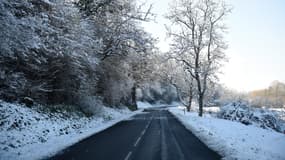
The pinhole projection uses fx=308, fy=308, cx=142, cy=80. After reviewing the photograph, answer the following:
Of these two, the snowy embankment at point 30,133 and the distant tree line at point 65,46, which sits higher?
the distant tree line at point 65,46

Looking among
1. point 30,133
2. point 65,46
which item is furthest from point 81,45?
point 30,133

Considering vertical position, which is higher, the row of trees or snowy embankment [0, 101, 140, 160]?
the row of trees

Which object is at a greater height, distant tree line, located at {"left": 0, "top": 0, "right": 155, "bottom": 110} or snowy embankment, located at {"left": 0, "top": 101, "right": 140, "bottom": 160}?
distant tree line, located at {"left": 0, "top": 0, "right": 155, "bottom": 110}

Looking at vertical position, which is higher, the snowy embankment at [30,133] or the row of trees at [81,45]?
the row of trees at [81,45]

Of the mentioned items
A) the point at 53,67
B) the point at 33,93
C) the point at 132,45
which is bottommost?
the point at 33,93

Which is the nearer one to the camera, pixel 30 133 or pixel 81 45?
pixel 30 133

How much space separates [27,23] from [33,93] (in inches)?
337

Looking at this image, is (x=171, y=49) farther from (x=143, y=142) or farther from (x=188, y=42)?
(x=143, y=142)

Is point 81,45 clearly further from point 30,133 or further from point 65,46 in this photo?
point 30,133

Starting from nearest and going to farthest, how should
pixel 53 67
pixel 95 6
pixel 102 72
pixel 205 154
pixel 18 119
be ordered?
pixel 205 154
pixel 18 119
pixel 53 67
pixel 95 6
pixel 102 72

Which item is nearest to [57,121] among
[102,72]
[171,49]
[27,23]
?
[27,23]

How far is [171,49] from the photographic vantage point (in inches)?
1372

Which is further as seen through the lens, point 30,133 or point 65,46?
point 65,46

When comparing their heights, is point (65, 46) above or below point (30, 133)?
above
